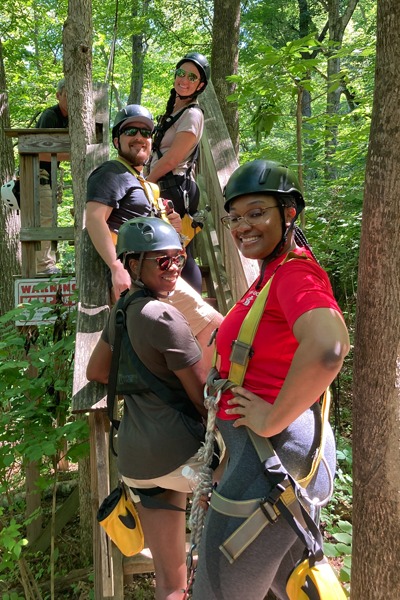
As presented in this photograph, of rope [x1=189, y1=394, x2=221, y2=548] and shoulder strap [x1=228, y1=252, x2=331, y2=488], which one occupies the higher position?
shoulder strap [x1=228, y1=252, x2=331, y2=488]

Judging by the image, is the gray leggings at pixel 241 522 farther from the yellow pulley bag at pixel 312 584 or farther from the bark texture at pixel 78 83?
the bark texture at pixel 78 83

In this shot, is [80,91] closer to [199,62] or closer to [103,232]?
[199,62]

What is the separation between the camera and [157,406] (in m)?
2.04

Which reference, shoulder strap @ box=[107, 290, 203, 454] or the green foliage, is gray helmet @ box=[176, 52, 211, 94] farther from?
shoulder strap @ box=[107, 290, 203, 454]

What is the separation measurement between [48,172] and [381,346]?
5.11m

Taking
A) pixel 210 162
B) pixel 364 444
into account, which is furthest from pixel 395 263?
pixel 210 162

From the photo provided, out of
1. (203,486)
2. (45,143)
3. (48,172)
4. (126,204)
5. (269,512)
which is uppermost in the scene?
(45,143)

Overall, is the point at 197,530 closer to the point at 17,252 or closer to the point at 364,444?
the point at 364,444

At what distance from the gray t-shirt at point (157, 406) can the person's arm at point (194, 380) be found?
0.09ft

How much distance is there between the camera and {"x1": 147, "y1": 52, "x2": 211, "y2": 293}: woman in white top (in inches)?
136

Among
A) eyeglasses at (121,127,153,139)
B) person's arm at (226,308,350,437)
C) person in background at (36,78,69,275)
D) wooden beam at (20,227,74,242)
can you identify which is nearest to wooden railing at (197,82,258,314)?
eyeglasses at (121,127,153,139)

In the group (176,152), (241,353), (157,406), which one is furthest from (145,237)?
(176,152)

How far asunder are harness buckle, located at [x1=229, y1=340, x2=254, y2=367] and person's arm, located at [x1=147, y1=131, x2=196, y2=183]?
7.27ft

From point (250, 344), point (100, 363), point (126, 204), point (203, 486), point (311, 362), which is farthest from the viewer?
point (126, 204)
